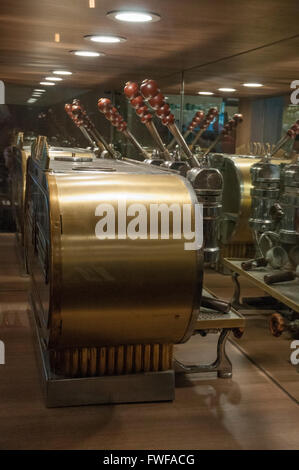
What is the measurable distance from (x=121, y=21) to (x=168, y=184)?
0.91 meters

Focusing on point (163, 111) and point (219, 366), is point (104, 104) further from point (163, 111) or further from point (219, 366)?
point (219, 366)

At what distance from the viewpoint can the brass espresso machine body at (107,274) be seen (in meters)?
2.76

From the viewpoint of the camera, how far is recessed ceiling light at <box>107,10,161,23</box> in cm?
288

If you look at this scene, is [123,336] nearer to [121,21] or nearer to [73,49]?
[121,21]

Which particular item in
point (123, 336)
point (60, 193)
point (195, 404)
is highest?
point (60, 193)

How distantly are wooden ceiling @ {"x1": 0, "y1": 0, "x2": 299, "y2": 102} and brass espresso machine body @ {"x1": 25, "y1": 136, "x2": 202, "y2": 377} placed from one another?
2.67 ft

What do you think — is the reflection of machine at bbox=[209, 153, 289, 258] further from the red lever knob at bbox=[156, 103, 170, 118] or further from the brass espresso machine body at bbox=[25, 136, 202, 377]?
the brass espresso machine body at bbox=[25, 136, 202, 377]

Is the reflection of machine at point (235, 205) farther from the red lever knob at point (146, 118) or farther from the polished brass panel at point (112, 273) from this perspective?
the polished brass panel at point (112, 273)

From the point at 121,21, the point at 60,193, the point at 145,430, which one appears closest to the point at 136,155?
the point at 121,21

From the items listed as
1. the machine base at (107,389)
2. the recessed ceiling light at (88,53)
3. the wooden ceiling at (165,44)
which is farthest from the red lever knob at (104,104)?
the machine base at (107,389)

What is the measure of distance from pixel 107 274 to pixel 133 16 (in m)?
1.30

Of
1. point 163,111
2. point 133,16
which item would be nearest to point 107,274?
point 163,111

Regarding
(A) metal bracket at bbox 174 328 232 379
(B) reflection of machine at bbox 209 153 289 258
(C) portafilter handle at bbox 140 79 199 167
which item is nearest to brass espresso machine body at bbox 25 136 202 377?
(C) portafilter handle at bbox 140 79 199 167

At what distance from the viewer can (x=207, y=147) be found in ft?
18.3
